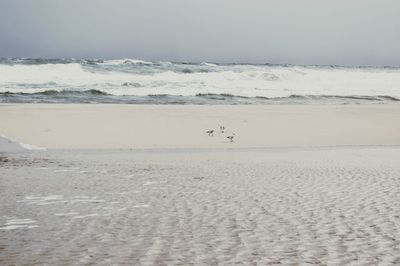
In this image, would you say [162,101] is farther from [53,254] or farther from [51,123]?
[53,254]

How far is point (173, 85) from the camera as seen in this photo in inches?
1462

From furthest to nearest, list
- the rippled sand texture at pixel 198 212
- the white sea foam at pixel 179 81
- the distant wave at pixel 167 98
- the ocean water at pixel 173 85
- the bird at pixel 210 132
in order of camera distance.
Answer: the white sea foam at pixel 179 81
the ocean water at pixel 173 85
the distant wave at pixel 167 98
the bird at pixel 210 132
the rippled sand texture at pixel 198 212

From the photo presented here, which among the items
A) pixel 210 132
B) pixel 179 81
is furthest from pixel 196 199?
pixel 179 81

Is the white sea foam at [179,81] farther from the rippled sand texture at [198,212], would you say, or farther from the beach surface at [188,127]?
the rippled sand texture at [198,212]

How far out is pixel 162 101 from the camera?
91.3 feet

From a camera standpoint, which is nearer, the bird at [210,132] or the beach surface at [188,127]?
the beach surface at [188,127]

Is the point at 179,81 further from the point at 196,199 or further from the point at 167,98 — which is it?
the point at 196,199

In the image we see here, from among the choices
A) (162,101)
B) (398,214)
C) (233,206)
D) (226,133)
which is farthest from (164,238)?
(162,101)

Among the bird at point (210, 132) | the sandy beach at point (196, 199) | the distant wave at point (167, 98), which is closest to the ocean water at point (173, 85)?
the distant wave at point (167, 98)

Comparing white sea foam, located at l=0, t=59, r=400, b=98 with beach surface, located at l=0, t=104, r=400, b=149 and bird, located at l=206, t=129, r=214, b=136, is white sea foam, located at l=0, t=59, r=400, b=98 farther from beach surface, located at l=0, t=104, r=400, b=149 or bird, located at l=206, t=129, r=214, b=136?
bird, located at l=206, t=129, r=214, b=136

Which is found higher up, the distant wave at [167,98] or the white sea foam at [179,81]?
the white sea foam at [179,81]

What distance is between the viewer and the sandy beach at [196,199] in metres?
4.91

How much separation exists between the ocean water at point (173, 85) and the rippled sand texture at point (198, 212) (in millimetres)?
17829

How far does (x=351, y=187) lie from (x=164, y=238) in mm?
3838
